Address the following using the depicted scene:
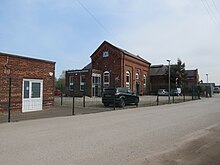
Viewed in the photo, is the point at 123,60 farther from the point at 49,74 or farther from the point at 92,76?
the point at 49,74

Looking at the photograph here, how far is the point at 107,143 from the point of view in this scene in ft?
24.3

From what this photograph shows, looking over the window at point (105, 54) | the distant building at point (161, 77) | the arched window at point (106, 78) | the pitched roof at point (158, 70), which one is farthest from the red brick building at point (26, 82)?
the pitched roof at point (158, 70)

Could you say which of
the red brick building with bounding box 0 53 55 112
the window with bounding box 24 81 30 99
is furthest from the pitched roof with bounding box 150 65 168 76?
the window with bounding box 24 81 30 99

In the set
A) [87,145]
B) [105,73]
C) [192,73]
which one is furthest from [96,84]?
[87,145]

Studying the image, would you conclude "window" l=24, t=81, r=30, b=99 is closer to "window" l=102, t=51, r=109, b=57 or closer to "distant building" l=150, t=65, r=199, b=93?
"window" l=102, t=51, r=109, b=57

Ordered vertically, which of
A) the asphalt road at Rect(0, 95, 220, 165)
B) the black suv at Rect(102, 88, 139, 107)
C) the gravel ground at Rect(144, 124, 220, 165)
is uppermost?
the black suv at Rect(102, 88, 139, 107)

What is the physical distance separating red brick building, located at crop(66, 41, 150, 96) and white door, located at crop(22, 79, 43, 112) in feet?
76.0

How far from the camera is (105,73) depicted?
1841 inches

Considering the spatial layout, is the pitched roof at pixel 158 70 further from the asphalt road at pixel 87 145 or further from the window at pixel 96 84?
the asphalt road at pixel 87 145

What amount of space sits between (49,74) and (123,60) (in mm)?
27066

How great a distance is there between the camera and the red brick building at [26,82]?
624 inches

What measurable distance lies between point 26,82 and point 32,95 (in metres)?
1.11

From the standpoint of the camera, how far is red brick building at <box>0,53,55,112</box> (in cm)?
1584

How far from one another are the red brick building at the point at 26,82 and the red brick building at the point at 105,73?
73.6 feet
